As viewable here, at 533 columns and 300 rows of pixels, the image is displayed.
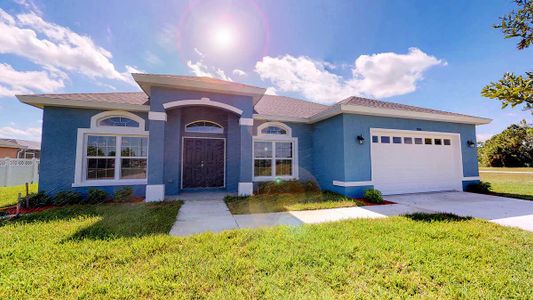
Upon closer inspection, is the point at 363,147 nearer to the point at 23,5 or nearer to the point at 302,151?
the point at 302,151

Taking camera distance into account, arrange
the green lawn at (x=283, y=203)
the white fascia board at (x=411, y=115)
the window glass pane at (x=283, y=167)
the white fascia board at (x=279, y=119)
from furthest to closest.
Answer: the window glass pane at (x=283, y=167), the white fascia board at (x=279, y=119), the white fascia board at (x=411, y=115), the green lawn at (x=283, y=203)

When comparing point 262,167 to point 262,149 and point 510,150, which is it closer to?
point 262,149

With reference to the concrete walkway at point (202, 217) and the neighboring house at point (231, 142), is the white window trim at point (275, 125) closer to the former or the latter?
the neighboring house at point (231, 142)

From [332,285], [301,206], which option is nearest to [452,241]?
[332,285]

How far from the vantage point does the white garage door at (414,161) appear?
8.19 meters

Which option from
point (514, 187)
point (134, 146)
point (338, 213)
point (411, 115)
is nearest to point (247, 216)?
point (338, 213)

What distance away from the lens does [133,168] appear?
7.73 meters

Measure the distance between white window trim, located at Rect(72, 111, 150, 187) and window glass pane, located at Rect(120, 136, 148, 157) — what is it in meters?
0.19

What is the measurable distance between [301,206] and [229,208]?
222 centimetres

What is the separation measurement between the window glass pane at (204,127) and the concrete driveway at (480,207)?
304 inches

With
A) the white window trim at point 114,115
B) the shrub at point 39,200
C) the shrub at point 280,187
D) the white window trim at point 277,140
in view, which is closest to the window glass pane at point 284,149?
the white window trim at point 277,140

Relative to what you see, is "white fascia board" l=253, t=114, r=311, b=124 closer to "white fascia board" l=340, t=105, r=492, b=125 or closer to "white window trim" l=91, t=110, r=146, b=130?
"white fascia board" l=340, t=105, r=492, b=125

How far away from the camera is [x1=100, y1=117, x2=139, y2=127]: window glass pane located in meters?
7.44

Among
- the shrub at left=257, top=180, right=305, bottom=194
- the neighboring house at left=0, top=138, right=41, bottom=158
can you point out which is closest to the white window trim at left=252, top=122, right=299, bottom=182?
the shrub at left=257, top=180, right=305, bottom=194
